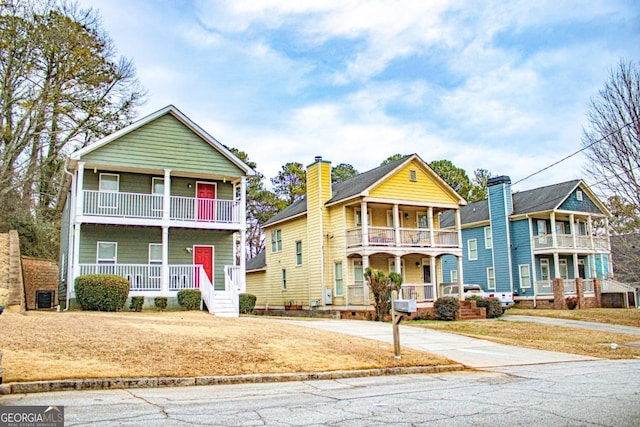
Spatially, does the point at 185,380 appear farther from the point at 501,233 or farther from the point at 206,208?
the point at 501,233

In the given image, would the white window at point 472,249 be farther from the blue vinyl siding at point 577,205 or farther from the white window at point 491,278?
the blue vinyl siding at point 577,205

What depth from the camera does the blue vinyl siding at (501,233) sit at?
37.1m

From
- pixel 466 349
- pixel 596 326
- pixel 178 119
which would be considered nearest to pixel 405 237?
pixel 596 326

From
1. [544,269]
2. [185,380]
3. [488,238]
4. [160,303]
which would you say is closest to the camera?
[185,380]

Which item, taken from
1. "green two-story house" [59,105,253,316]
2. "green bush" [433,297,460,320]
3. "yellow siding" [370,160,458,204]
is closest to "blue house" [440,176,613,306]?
"yellow siding" [370,160,458,204]

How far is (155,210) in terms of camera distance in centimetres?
2439

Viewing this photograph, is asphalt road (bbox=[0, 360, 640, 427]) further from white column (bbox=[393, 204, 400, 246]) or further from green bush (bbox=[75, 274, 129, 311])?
white column (bbox=[393, 204, 400, 246])

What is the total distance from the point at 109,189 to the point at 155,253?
11.4 ft

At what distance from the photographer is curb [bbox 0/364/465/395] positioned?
Result: 8070mm

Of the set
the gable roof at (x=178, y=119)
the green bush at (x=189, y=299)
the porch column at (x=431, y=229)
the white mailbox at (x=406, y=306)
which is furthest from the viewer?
the porch column at (x=431, y=229)

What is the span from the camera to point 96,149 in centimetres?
2336

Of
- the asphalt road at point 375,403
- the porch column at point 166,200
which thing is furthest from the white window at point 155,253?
the asphalt road at point 375,403

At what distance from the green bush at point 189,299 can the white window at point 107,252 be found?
12.4 ft

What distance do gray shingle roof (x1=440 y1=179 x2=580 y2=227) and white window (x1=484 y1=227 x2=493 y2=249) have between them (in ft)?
2.60
